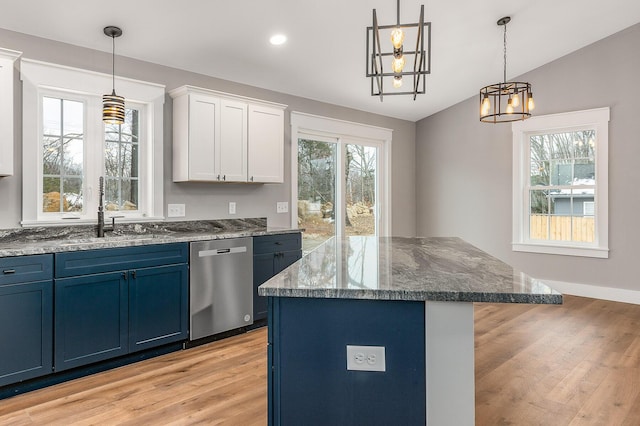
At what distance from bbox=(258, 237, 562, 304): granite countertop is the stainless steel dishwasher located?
4.60 feet

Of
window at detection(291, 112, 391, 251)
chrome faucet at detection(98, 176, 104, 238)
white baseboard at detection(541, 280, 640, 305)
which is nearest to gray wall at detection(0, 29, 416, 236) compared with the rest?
window at detection(291, 112, 391, 251)

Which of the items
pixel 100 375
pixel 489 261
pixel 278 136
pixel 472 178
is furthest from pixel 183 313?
pixel 472 178

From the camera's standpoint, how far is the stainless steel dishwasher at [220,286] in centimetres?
339

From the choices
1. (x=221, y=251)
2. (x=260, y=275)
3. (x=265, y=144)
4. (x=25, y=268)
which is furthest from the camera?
(x=265, y=144)

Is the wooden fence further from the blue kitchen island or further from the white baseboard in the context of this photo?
the blue kitchen island

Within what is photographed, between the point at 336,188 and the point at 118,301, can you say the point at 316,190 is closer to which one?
the point at 336,188

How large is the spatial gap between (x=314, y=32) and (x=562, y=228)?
3888 millimetres

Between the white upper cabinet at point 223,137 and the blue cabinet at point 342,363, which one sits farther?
the white upper cabinet at point 223,137

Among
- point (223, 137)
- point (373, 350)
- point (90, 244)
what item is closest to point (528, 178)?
point (223, 137)

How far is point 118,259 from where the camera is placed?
9.74ft

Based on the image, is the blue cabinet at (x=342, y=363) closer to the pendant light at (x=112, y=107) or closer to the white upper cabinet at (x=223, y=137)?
the pendant light at (x=112, y=107)

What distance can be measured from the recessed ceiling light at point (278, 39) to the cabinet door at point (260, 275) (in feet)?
6.21

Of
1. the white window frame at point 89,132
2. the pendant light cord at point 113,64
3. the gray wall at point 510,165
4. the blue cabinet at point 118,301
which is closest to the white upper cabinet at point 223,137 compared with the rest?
the white window frame at point 89,132

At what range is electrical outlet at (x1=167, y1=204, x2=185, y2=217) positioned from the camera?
385 cm
